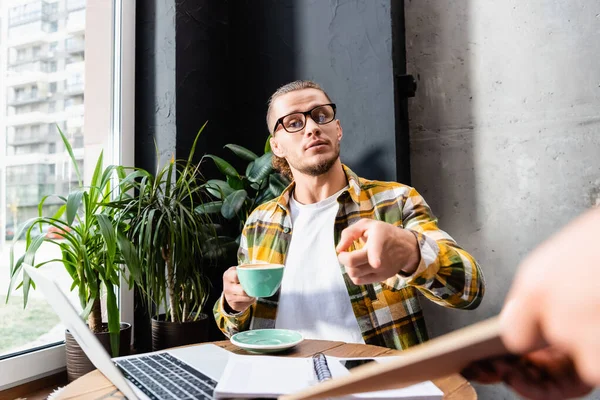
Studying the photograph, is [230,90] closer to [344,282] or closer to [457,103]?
[457,103]

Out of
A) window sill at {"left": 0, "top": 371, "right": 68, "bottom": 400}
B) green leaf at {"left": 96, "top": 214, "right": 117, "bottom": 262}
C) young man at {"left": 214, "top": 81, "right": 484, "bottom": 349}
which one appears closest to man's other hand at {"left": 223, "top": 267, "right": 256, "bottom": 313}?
young man at {"left": 214, "top": 81, "right": 484, "bottom": 349}

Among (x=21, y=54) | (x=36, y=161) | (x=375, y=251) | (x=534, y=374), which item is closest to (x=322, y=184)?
(x=375, y=251)

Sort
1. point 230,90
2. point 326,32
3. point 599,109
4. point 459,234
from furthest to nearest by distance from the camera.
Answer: point 230,90
point 326,32
point 459,234
point 599,109

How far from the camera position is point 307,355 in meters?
1.11

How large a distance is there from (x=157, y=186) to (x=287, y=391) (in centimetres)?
120

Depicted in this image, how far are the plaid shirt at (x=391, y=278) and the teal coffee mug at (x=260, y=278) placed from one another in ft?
1.11

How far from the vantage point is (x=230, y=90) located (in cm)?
251

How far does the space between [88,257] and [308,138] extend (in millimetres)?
927

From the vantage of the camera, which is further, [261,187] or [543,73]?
[261,187]

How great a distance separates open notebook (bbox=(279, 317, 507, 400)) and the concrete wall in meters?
1.79

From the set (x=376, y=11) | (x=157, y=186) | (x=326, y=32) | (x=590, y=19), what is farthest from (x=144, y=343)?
(x=590, y=19)

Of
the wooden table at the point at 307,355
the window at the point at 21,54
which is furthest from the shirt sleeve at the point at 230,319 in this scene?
the window at the point at 21,54

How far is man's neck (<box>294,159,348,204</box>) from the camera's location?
1882mm

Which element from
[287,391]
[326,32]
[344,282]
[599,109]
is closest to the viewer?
[287,391]
